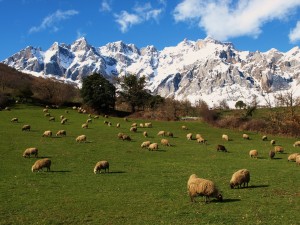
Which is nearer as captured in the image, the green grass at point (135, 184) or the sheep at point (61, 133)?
the green grass at point (135, 184)

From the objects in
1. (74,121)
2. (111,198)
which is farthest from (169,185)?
(74,121)

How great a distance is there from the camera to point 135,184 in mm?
30156

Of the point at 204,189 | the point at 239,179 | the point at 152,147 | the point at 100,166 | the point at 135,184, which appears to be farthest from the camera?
the point at 152,147

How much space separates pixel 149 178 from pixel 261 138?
41406mm

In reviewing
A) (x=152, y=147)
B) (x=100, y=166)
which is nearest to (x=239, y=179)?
(x=100, y=166)

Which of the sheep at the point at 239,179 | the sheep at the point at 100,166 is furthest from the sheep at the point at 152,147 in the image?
the sheep at the point at 239,179

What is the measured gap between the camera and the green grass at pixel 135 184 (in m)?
21.3

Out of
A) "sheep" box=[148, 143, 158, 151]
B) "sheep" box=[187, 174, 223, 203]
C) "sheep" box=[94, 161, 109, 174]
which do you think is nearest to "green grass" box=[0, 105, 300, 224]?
"sheep" box=[187, 174, 223, 203]

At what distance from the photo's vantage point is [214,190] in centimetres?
2333

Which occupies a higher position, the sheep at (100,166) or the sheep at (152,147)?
the sheep at (152,147)

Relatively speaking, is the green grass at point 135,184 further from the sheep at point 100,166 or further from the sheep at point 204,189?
the sheep at point 100,166

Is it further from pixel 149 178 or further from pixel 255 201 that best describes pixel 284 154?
pixel 255 201

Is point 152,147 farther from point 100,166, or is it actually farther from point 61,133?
point 61,133

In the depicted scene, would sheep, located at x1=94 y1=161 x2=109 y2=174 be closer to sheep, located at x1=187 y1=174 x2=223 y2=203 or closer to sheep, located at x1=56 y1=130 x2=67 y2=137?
sheep, located at x1=187 y1=174 x2=223 y2=203
